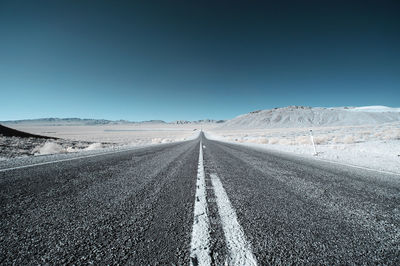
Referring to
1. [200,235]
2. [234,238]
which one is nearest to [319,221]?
[234,238]

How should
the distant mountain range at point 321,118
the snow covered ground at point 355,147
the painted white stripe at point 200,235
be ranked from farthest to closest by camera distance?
Result: 1. the distant mountain range at point 321,118
2. the snow covered ground at point 355,147
3. the painted white stripe at point 200,235

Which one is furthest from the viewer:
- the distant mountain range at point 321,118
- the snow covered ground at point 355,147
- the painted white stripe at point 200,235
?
the distant mountain range at point 321,118

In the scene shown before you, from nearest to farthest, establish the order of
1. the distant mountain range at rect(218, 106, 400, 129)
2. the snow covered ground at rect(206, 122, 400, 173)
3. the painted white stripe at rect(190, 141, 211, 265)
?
the painted white stripe at rect(190, 141, 211, 265)
the snow covered ground at rect(206, 122, 400, 173)
the distant mountain range at rect(218, 106, 400, 129)

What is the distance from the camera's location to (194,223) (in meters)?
1.38

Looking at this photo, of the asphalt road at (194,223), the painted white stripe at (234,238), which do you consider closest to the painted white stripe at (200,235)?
the asphalt road at (194,223)

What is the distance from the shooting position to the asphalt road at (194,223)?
3.30ft

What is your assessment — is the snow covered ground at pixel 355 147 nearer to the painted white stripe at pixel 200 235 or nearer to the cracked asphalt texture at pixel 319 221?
the cracked asphalt texture at pixel 319 221

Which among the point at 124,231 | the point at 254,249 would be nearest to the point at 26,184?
the point at 124,231

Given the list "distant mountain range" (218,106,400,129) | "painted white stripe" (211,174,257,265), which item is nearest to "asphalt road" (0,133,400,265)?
"painted white stripe" (211,174,257,265)

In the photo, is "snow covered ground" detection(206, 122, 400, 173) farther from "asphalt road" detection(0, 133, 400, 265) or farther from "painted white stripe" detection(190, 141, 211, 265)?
"painted white stripe" detection(190, 141, 211, 265)

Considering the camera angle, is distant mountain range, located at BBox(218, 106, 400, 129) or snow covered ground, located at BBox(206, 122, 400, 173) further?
distant mountain range, located at BBox(218, 106, 400, 129)

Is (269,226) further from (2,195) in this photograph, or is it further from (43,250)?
(2,195)

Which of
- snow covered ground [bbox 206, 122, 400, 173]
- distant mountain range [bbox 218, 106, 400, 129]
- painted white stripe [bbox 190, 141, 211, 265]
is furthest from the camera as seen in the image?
distant mountain range [bbox 218, 106, 400, 129]

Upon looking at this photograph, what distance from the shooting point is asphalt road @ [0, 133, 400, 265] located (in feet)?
3.30
